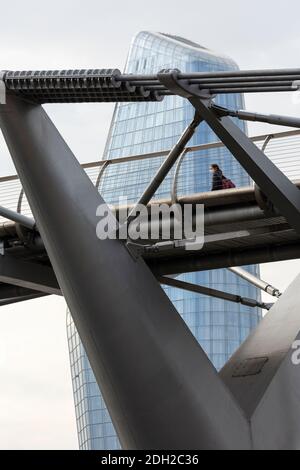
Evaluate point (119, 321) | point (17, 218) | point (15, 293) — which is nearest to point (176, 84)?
point (119, 321)

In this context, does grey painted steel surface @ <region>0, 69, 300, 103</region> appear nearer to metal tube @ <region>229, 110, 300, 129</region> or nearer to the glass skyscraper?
metal tube @ <region>229, 110, 300, 129</region>

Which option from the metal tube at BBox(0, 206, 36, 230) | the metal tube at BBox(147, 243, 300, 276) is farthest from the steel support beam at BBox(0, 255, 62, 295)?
the metal tube at BBox(147, 243, 300, 276)

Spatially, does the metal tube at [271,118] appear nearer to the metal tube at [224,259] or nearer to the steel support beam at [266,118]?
the steel support beam at [266,118]

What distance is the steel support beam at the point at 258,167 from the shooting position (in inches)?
608

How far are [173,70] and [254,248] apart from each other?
7340 mm

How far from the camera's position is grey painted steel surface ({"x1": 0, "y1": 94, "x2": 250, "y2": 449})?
1501 cm

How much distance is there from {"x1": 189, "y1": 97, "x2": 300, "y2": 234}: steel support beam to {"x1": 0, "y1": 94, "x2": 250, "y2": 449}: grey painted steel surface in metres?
1.95

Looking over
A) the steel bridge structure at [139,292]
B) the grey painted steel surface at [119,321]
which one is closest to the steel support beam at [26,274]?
the steel bridge structure at [139,292]

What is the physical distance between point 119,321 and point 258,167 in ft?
9.69

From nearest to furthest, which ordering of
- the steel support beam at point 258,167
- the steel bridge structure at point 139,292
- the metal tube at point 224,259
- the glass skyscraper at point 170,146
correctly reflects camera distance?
the steel bridge structure at point 139,292, the steel support beam at point 258,167, the metal tube at point 224,259, the glass skyscraper at point 170,146

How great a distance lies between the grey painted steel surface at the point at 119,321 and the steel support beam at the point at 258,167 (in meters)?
1.95

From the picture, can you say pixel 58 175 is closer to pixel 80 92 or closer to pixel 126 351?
pixel 80 92

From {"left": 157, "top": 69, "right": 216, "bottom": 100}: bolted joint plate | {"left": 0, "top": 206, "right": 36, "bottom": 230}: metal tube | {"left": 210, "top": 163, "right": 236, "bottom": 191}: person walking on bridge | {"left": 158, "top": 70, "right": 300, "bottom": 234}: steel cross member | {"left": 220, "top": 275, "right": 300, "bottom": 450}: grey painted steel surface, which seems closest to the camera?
{"left": 157, "top": 69, "right": 216, "bottom": 100}: bolted joint plate
